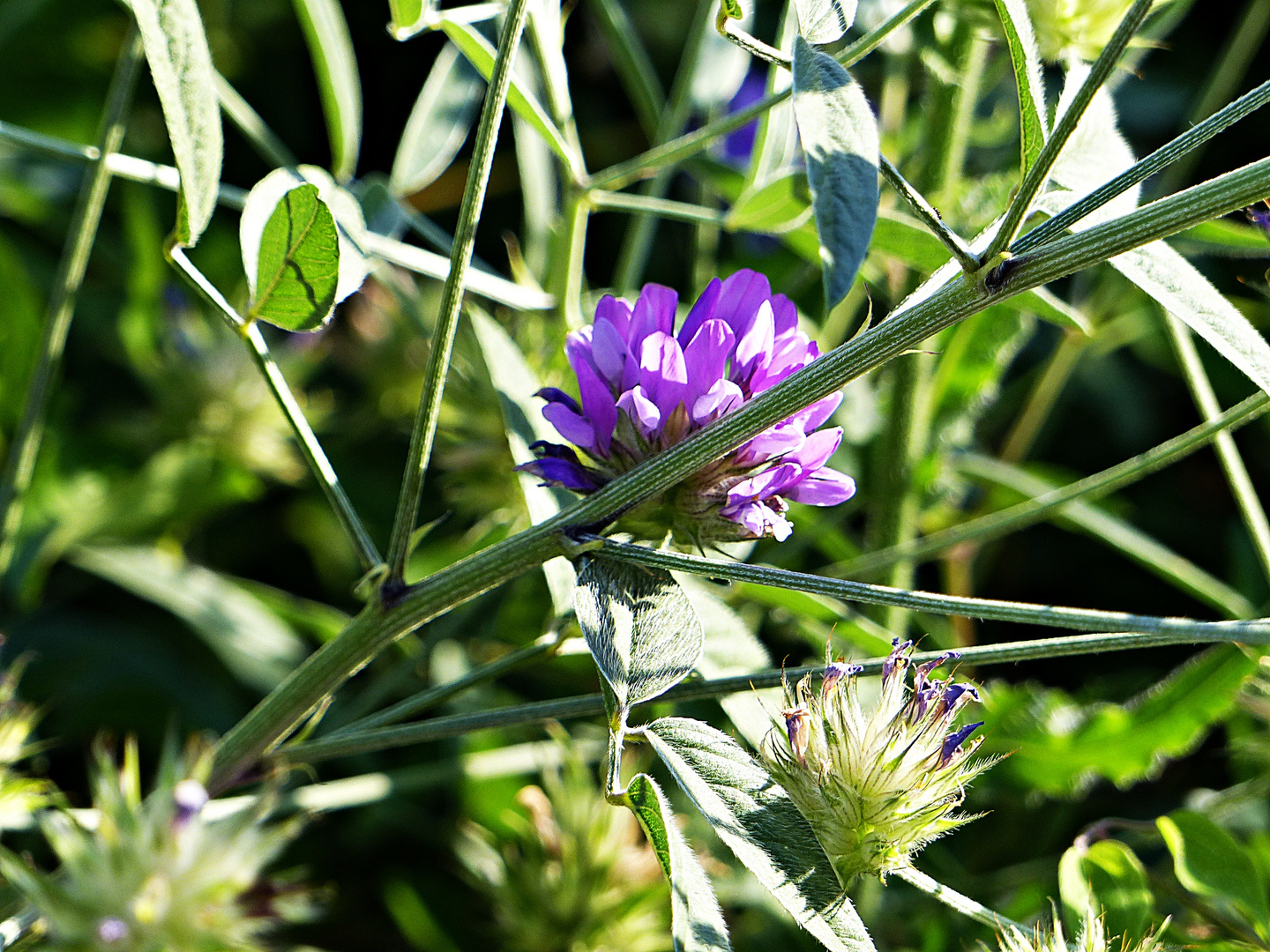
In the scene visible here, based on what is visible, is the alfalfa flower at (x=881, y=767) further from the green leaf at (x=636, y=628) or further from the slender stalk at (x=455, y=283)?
the slender stalk at (x=455, y=283)

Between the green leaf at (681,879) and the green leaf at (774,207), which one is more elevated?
the green leaf at (774,207)

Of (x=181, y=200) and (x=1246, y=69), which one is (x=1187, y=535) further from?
(x=181, y=200)

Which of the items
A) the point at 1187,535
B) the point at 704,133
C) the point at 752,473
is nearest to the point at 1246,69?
the point at 1187,535

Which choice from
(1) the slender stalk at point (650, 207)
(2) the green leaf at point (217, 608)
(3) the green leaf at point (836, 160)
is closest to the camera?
(3) the green leaf at point (836, 160)

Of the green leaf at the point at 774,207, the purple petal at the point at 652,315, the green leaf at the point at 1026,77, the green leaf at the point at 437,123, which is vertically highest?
the green leaf at the point at 437,123

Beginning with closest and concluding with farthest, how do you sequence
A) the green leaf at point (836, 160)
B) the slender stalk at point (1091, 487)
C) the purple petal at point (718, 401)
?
1. the green leaf at point (836, 160)
2. the purple petal at point (718, 401)
3. the slender stalk at point (1091, 487)

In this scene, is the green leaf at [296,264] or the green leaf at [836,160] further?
the green leaf at [296,264]

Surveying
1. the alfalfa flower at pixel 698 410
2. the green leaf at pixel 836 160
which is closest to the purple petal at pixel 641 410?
the alfalfa flower at pixel 698 410

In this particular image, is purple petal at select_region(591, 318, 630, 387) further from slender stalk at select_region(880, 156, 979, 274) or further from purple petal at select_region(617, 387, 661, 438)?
slender stalk at select_region(880, 156, 979, 274)
